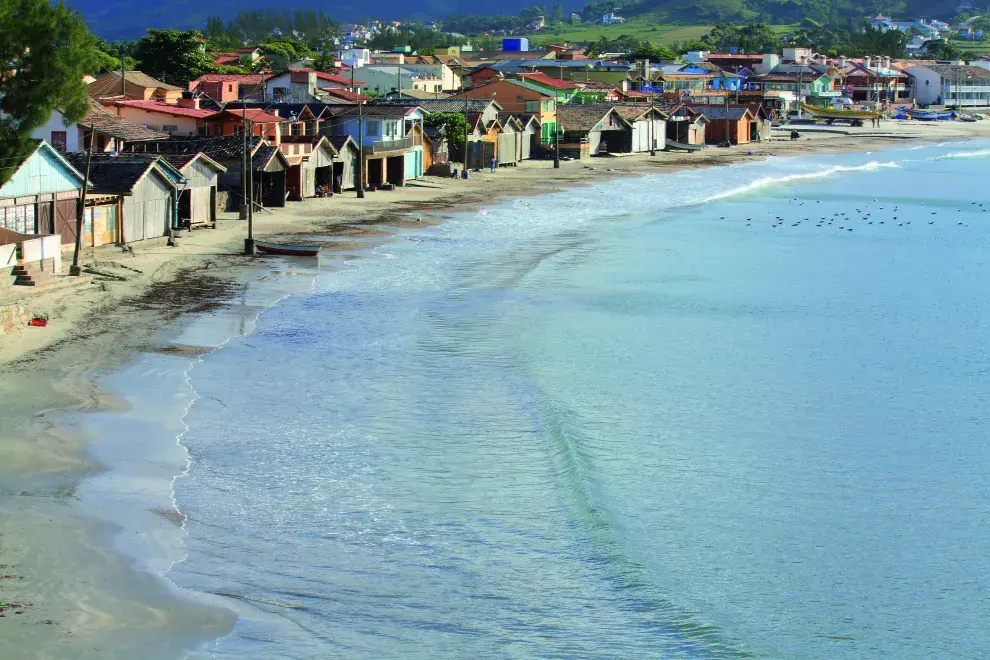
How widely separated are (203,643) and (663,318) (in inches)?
865

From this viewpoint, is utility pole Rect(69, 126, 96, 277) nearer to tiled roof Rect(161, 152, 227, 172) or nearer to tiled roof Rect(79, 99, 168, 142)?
tiled roof Rect(161, 152, 227, 172)

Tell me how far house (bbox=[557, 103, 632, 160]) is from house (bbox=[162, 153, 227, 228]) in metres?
43.9

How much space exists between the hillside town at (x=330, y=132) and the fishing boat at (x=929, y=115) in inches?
8.3

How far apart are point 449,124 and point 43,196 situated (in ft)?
121

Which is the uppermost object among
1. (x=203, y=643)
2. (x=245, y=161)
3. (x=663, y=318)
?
(x=245, y=161)

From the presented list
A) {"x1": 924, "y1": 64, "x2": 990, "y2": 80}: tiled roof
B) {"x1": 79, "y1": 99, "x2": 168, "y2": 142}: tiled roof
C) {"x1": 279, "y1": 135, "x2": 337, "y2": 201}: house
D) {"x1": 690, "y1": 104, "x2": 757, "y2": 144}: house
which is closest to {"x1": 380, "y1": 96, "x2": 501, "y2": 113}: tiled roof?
{"x1": 279, "y1": 135, "x2": 337, "y2": 201}: house

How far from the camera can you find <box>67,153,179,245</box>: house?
38500 mm

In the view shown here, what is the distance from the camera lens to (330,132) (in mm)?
60375

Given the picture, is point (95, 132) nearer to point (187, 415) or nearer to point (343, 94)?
point (187, 415)

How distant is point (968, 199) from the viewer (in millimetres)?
74000

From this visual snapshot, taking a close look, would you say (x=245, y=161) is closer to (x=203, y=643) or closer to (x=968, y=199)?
(x=203, y=643)

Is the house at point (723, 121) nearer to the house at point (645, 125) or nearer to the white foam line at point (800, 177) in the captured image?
the house at point (645, 125)

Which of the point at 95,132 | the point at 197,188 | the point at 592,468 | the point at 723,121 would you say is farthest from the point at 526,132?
the point at 592,468

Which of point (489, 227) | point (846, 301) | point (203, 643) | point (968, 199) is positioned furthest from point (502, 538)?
point (968, 199)
